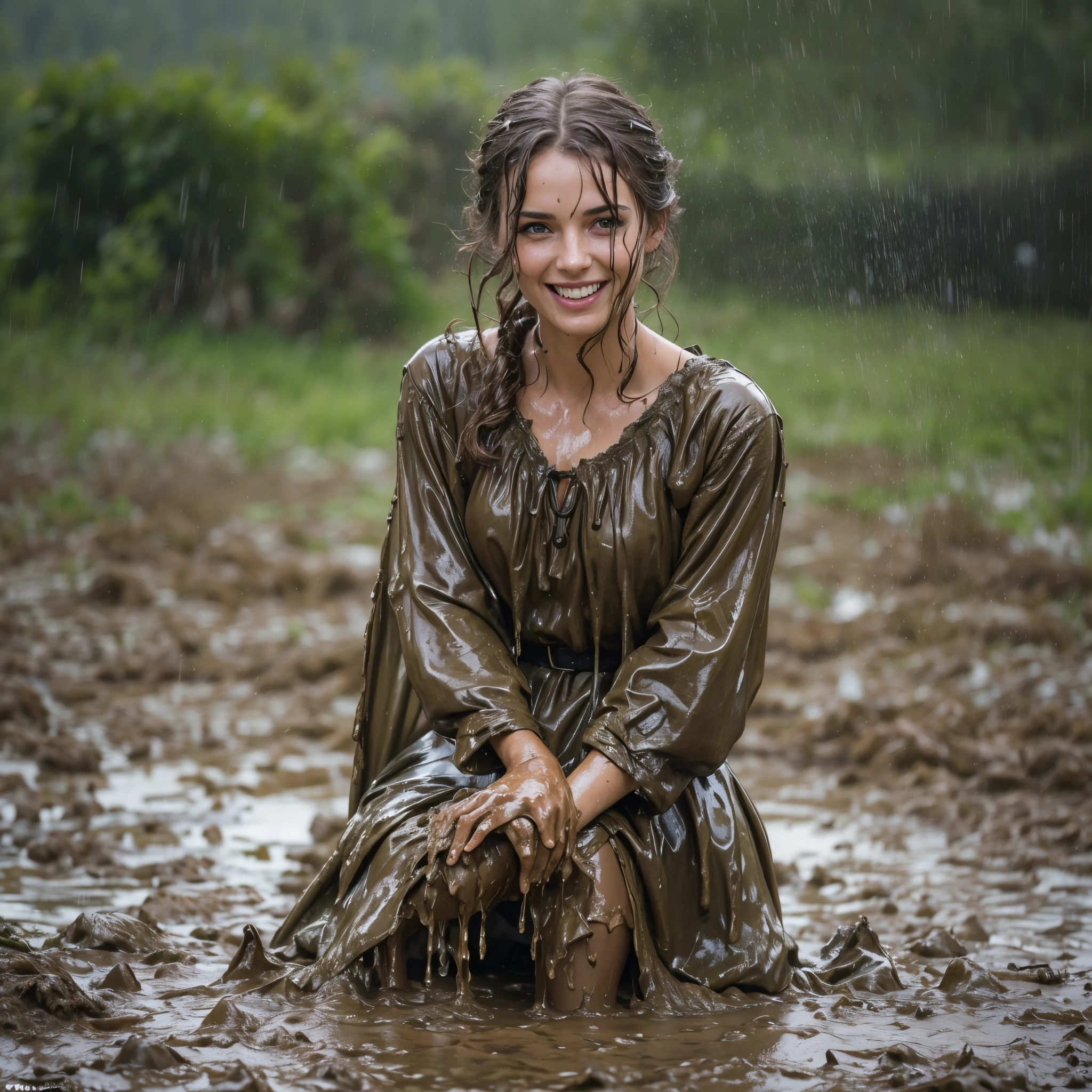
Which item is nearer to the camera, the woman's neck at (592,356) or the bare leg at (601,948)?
the bare leg at (601,948)

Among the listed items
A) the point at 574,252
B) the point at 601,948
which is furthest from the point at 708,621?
the point at 574,252

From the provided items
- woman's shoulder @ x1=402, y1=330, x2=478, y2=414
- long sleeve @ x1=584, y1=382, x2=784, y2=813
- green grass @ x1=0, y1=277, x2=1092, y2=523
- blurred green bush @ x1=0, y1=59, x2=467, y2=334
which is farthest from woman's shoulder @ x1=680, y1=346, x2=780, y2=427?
blurred green bush @ x1=0, y1=59, x2=467, y2=334

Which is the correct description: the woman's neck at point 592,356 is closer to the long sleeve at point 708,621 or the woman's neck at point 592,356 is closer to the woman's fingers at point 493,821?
the long sleeve at point 708,621

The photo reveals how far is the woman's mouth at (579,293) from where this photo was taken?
2.83 metres

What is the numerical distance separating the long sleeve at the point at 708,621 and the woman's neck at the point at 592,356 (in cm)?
24

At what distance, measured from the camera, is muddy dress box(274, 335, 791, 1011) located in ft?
8.91

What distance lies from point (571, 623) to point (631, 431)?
1.32 feet

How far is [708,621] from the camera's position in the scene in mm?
2766

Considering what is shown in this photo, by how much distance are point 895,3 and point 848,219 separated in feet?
5.74

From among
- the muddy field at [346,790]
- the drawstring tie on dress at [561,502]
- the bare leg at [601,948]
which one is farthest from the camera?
the drawstring tie on dress at [561,502]

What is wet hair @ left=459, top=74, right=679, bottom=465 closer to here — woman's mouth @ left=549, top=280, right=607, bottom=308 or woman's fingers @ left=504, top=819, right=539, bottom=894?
woman's mouth @ left=549, top=280, right=607, bottom=308

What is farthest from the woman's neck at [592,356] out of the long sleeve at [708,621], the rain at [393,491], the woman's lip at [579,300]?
the rain at [393,491]

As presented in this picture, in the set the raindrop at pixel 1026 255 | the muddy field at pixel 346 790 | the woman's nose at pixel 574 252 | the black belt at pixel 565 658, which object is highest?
the raindrop at pixel 1026 255

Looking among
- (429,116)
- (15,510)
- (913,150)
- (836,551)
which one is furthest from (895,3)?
(15,510)
